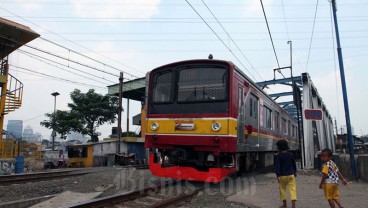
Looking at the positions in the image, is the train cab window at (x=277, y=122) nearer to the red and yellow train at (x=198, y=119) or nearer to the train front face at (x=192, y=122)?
the red and yellow train at (x=198, y=119)

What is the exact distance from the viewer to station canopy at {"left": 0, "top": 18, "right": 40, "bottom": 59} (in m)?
21.1

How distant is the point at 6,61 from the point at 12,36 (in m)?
2.41

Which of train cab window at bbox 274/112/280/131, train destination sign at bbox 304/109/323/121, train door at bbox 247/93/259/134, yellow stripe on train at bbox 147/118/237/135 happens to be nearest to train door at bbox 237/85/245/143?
yellow stripe on train at bbox 147/118/237/135

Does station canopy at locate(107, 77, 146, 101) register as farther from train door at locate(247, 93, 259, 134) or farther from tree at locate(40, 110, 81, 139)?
train door at locate(247, 93, 259, 134)

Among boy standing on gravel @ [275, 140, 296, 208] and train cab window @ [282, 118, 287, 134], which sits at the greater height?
train cab window @ [282, 118, 287, 134]

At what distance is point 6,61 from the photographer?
23.6 metres

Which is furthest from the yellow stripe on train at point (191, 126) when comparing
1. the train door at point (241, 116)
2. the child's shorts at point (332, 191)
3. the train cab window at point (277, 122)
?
the train cab window at point (277, 122)

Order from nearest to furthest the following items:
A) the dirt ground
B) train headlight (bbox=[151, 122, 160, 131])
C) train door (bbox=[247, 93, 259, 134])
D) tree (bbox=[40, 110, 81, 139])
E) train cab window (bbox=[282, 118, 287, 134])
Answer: the dirt ground → train headlight (bbox=[151, 122, 160, 131]) → train door (bbox=[247, 93, 259, 134]) → train cab window (bbox=[282, 118, 287, 134]) → tree (bbox=[40, 110, 81, 139])

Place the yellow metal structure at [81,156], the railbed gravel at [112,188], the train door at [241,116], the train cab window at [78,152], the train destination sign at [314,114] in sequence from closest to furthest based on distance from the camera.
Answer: the railbed gravel at [112,188] < the train door at [241,116] < the train destination sign at [314,114] < the yellow metal structure at [81,156] < the train cab window at [78,152]

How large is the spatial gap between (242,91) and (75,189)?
5.62 m

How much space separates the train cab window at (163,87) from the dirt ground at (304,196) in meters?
3.40

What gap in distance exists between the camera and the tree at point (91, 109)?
132 feet

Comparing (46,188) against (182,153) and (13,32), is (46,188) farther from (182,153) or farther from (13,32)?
(13,32)

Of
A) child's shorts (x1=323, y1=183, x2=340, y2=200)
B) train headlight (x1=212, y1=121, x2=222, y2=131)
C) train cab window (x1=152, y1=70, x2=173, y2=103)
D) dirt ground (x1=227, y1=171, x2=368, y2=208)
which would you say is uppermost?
train cab window (x1=152, y1=70, x2=173, y2=103)
